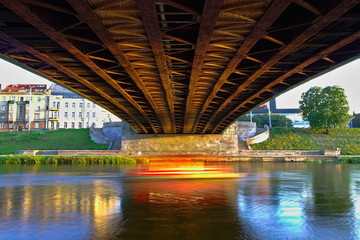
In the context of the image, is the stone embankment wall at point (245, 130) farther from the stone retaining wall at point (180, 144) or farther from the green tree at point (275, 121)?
the green tree at point (275, 121)

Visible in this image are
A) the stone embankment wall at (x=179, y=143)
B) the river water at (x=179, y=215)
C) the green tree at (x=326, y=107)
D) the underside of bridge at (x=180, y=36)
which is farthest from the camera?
the green tree at (x=326, y=107)

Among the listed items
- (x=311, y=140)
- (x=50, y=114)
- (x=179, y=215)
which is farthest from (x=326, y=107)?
(x=50, y=114)

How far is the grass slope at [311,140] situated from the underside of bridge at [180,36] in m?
42.3

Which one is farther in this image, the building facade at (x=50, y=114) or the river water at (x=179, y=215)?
the building facade at (x=50, y=114)

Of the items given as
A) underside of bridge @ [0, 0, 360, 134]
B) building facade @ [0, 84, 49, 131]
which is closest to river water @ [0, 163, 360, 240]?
underside of bridge @ [0, 0, 360, 134]

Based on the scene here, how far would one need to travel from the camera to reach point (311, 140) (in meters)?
62.9

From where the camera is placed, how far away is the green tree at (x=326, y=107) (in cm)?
6291

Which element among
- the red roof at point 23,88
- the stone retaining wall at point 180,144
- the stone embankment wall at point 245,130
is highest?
the red roof at point 23,88

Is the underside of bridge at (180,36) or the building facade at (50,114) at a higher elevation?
the building facade at (50,114)

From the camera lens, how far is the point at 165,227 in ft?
27.4

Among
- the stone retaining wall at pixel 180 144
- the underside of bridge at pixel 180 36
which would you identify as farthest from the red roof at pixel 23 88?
the underside of bridge at pixel 180 36

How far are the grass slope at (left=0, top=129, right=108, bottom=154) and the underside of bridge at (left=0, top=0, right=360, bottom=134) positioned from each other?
142 ft

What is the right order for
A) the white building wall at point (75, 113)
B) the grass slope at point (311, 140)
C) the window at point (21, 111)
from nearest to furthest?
the grass slope at point (311, 140) → the white building wall at point (75, 113) → the window at point (21, 111)

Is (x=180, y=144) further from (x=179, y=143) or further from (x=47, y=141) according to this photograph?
(x=47, y=141)
